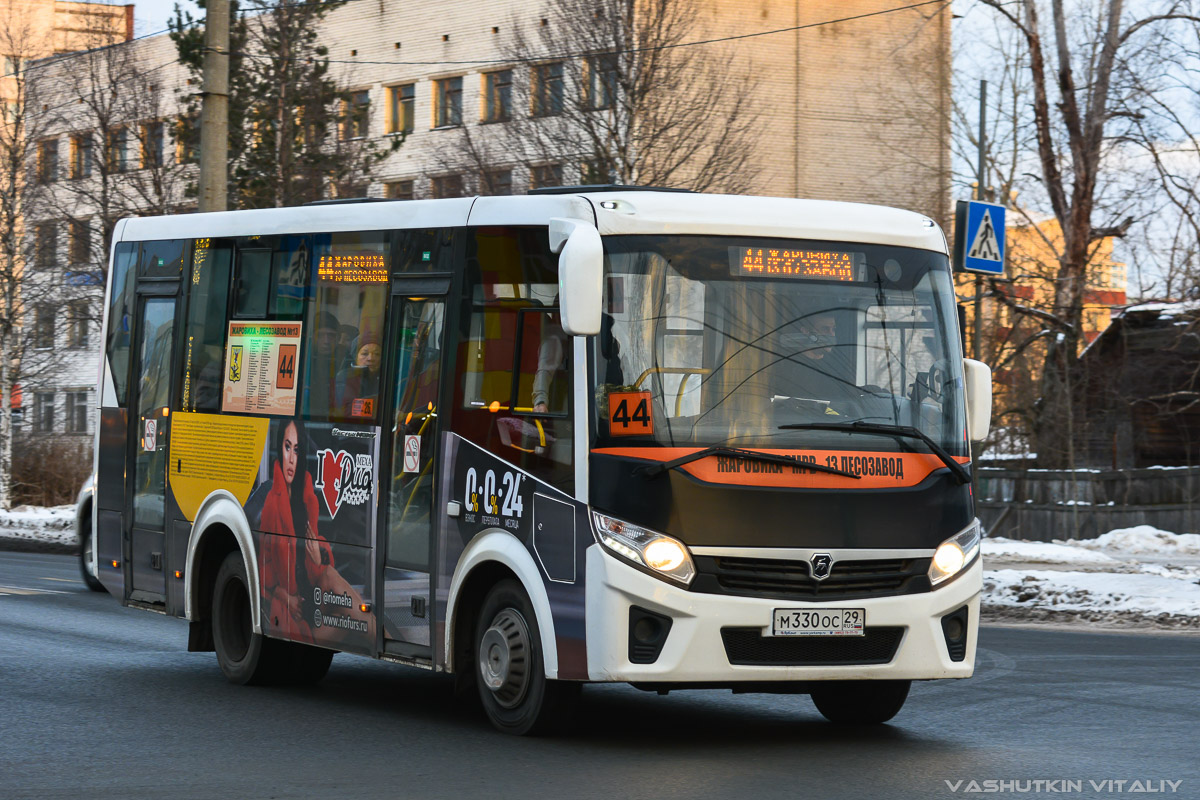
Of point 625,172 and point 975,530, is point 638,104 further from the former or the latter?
point 975,530

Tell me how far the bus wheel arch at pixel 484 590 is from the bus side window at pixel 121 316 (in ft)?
14.2

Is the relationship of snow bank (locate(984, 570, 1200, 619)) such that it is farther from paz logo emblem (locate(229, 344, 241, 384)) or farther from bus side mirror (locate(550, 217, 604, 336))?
bus side mirror (locate(550, 217, 604, 336))

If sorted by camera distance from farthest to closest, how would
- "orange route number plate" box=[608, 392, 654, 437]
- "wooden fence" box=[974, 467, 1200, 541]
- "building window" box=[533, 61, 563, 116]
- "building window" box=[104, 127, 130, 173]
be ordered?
"building window" box=[104, 127, 130, 173] → "building window" box=[533, 61, 563, 116] → "wooden fence" box=[974, 467, 1200, 541] → "orange route number plate" box=[608, 392, 654, 437]

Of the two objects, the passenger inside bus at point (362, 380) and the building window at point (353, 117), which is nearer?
the passenger inside bus at point (362, 380)

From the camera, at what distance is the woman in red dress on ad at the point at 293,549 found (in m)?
10.2

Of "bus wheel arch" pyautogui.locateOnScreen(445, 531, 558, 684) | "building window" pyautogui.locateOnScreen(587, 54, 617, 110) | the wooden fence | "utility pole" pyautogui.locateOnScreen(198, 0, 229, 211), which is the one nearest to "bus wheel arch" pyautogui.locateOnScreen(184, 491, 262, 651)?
"bus wheel arch" pyautogui.locateOnScreen(445, 531, 558, 684)

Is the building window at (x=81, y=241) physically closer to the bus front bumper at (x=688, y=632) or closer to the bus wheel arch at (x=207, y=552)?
the bus wheel arch at (x=207, y=552)

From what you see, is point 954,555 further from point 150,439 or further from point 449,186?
point 449,186

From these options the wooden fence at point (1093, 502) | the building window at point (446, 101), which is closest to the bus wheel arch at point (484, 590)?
the wooden fence at point (1093, 502)

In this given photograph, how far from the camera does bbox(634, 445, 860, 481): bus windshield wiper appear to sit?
816 cm

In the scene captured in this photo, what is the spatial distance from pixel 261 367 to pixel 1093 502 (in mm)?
20399

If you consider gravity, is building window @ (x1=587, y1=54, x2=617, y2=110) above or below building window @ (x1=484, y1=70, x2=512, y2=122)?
below

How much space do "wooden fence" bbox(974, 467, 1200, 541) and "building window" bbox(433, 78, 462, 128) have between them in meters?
29.5

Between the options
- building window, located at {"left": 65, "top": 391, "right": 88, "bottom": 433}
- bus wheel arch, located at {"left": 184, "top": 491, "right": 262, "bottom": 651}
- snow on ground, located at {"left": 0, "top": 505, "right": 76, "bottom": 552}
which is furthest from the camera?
building window, located at {"left": 65, "top": 391, "right": 88, "bottom": 433}
